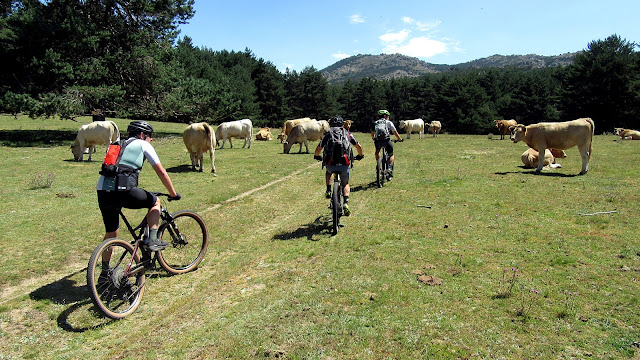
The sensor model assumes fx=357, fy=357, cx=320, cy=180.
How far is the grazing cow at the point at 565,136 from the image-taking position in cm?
1234

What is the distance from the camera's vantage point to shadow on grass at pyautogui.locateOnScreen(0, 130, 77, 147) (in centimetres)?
2083

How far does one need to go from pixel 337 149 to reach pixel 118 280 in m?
4.47

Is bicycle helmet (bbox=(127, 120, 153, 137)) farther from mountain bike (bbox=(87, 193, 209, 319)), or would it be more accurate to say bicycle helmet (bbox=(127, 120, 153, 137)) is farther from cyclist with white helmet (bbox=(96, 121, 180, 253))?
mountain bike (bbox=(87, 193, 209, 319))

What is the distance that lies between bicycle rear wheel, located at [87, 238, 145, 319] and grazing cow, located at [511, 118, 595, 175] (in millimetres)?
13671

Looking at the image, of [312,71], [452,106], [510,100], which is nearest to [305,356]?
[452,106]

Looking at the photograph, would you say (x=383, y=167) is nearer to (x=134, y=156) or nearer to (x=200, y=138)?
(x=200, y=138)

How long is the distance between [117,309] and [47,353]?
Answer: 91 centimetres

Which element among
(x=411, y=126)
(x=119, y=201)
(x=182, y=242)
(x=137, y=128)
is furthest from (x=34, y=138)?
(x=411, y=126)

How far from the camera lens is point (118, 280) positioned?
474cm

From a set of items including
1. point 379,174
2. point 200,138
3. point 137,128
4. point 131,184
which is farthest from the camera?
point 200,138

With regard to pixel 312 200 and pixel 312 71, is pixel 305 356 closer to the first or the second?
pixel 312 200

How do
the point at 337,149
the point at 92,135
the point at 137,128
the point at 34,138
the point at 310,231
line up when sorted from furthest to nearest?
the point at 34,138
the point at 92,135
the point at 310,231
the point at 337,149
the point at 137,128

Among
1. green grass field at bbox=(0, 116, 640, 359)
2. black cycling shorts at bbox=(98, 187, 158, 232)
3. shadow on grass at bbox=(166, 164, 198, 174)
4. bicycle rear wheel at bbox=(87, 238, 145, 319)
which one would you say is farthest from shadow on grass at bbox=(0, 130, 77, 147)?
bicycle rear wheel at bbox=(87, 238, 145, 319)

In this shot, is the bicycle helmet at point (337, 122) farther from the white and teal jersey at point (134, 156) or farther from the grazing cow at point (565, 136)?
the grazing cow at point (565, 136)
